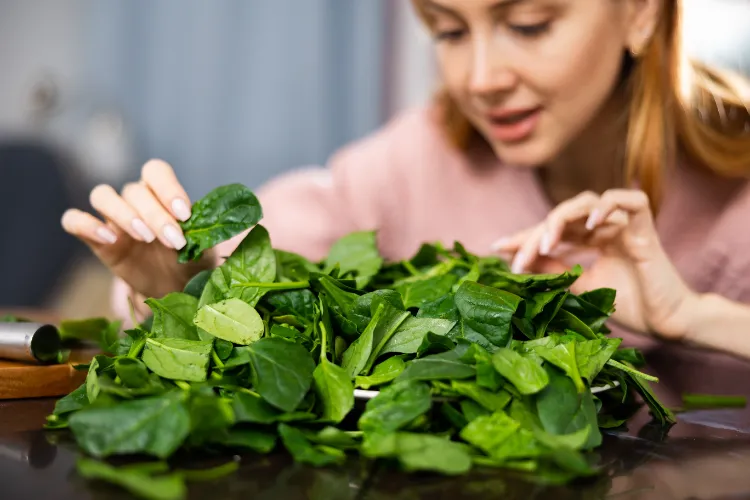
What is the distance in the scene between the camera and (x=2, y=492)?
39 cm

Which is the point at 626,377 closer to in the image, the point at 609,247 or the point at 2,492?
the point at 609,247

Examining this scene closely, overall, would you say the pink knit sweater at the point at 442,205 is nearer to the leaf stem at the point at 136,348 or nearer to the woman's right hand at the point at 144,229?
the woman's right hand at the point at 144,229

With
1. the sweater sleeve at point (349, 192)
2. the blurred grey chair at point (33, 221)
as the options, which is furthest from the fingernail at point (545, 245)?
the blurred grey chair at point (33, 221)

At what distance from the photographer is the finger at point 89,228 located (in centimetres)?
77

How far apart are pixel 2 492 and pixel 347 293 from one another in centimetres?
28

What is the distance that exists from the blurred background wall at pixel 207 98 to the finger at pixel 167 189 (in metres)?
1.88

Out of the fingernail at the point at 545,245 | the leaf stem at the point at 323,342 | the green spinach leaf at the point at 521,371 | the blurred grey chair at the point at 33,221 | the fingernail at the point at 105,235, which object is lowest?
the blurred grey chair at the point at 33,221

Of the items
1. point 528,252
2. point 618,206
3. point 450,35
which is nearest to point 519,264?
point 528,252

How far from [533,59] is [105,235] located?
61 centimetres

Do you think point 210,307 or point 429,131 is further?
point 429,131

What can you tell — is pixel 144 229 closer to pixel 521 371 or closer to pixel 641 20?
pixel 521 371

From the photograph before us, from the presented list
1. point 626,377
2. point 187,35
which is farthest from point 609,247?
point 187,35

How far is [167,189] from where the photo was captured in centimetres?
73

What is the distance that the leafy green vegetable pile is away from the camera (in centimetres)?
43
